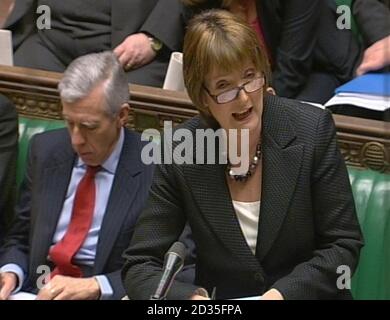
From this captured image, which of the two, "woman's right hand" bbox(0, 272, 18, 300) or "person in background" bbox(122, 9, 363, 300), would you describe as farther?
"woman's right hand" bbox(0, 272, 18, 300)

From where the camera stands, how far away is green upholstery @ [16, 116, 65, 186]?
1871mm

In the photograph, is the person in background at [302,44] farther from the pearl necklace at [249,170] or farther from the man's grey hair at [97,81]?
the pearl necklace at [249,170]

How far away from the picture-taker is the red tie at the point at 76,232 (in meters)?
1.71

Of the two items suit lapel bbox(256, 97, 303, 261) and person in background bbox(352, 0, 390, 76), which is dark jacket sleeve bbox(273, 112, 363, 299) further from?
person in background bbox(352, 0, 390, 76)

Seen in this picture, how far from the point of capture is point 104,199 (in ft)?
5.64

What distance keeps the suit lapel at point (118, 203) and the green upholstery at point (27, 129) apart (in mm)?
201

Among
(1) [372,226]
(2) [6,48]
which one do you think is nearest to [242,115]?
(1) [372,226]

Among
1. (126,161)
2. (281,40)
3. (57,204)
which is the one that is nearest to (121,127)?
(126,161)

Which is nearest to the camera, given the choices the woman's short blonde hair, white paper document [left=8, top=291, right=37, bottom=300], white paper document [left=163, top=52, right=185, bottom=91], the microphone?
the microphone

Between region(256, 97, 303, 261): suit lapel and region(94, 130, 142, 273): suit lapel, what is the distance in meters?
0.29

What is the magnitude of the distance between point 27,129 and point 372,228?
72 centimetres

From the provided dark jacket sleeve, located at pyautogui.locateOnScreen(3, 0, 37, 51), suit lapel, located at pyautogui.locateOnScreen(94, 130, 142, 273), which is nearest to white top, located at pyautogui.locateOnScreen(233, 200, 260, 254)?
suit lapel, located at pyautogui.locateOnScreen(94, 130, 142, 273)
